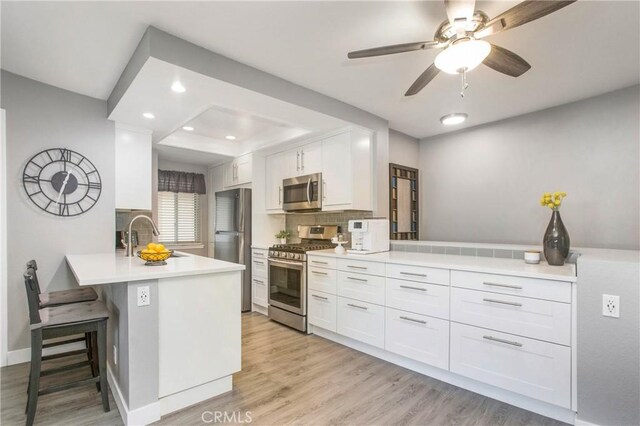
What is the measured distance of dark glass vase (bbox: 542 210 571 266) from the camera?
2217 mm

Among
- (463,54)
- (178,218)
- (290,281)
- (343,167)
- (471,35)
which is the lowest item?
(290,281)

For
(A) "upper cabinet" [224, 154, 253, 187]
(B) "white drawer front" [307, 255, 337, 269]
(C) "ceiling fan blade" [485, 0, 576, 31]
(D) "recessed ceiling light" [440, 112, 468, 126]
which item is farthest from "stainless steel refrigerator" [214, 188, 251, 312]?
(C) "ceiling fan blade" [485, 0, 576, 31]

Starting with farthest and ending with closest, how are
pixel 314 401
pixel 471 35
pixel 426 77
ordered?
pixel 314 401 < pixel 426 77 < pixel 471 35

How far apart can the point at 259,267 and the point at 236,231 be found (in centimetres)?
64

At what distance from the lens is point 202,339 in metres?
2.12

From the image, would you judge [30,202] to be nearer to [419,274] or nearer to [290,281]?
[290,281]

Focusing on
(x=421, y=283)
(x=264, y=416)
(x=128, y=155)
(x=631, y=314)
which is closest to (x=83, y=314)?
(x=264, y=416)

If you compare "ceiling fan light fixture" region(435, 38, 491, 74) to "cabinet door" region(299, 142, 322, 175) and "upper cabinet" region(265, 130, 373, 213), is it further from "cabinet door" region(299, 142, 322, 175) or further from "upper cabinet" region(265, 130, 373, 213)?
"cabinet door" region(299, 142, 322, 175)

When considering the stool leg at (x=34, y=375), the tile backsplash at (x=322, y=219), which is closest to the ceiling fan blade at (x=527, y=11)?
the tile backsplash at (x=322, y=219)

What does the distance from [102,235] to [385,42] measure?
3206mm

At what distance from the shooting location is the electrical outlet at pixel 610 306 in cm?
170

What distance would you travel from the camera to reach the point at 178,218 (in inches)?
208

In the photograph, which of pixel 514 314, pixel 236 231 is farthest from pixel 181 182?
pixel 514 314

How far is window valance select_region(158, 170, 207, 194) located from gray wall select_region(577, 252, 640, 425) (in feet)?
17.2
